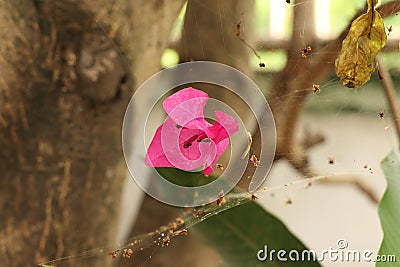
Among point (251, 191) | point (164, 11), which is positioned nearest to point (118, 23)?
point (164, 11)

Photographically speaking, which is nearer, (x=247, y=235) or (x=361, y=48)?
(x=361, y=48)

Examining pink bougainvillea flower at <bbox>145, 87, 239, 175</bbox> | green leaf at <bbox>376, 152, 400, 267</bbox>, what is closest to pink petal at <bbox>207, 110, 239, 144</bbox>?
pink bougainvillea flower at <bbox>145, 87, 239, 175</bbox>

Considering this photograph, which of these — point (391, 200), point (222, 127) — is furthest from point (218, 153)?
point (391, 200)

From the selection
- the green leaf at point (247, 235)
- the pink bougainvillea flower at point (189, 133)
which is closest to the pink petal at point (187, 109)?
the pink bougainvillea flower at point (189, 133)

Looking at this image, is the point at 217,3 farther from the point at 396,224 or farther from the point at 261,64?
the point at 396,224

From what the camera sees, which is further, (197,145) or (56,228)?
(56,228)

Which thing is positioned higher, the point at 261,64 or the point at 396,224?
the point at 261,64

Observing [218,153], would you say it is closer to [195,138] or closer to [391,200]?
[195,138]
